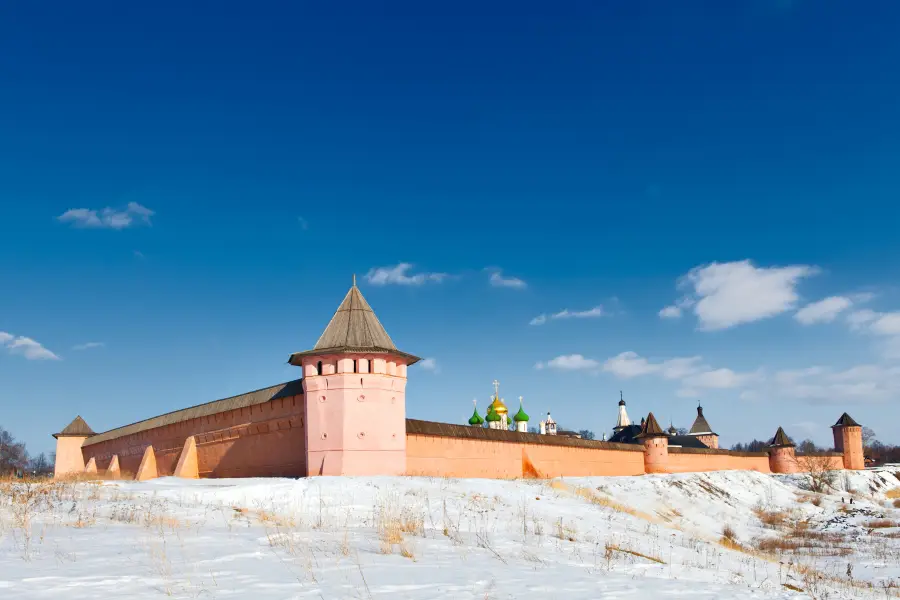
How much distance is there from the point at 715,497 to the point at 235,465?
1698cm

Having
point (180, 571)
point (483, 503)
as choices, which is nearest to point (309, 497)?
point (483, 503)

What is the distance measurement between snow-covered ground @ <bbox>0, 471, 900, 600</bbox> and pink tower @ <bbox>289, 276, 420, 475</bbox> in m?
1.97

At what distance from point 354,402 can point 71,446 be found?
2051cm

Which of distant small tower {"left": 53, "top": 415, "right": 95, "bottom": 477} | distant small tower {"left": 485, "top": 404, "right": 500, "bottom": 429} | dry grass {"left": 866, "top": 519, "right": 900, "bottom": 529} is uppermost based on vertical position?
distant small tower {"left": 485, "top": 404, "right": 500, "bottom": 429}

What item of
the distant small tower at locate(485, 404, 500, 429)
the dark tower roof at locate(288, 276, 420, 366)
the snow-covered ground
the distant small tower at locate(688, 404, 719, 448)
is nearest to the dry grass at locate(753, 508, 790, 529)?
the snow-covered ground

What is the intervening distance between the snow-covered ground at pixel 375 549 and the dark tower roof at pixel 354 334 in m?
3.57

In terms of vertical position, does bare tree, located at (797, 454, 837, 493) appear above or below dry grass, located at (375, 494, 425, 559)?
below

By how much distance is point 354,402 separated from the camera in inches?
696

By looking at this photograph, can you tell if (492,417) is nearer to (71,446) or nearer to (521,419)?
(521,419)

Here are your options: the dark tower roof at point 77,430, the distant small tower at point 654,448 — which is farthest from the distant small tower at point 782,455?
the dark tower roof at point 77,430

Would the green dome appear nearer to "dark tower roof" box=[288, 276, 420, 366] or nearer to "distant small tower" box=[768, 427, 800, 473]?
"distant small tower" box=[768, 427, 800, 473]

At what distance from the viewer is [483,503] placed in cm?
1253

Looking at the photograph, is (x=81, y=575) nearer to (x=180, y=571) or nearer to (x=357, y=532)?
(x=180, y=571)

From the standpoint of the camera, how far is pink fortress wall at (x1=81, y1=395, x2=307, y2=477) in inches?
741
